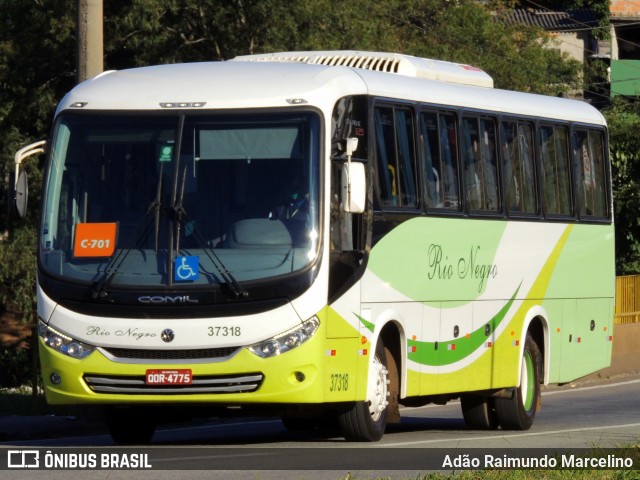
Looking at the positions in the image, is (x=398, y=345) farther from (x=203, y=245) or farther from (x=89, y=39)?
(x=89, y=39)

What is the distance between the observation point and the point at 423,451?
12.9 meters

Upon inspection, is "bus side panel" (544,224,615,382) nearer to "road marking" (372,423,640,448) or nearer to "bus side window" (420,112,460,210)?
"road marking" (372,423,640,448)

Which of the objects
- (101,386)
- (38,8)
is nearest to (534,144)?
(101,386)

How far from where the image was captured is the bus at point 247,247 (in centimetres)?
1228

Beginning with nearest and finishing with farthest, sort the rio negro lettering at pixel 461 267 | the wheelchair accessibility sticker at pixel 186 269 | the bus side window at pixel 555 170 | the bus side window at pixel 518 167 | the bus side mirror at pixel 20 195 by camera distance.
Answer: the wheelchair accessibility sticker at pixel 186 269 < the bus side mirror at pixel 20 195 < the rio negro lettering at pixel 461 267 < the bus side window at pixel 518 167 < the bus side window at pixel 555 170

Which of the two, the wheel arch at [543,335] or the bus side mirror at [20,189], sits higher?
the bus side mirror at [20,189]

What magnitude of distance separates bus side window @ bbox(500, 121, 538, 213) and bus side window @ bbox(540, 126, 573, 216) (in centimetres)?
32

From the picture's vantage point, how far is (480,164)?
1583cm

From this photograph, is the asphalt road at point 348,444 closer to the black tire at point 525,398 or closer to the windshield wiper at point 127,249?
the black tire at point 525,398

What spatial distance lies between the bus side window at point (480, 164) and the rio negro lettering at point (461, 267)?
51 cm

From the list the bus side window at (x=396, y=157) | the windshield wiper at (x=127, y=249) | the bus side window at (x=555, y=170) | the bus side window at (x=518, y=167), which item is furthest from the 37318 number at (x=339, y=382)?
the bus side window at (x=555, y=170)

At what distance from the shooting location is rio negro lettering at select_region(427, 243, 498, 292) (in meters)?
14.6

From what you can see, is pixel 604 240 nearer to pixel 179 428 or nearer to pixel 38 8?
pixel 179 428

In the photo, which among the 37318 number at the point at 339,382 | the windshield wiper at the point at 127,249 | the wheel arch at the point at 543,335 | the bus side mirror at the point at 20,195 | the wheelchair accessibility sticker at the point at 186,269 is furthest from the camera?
the wheel arch at the point at 543,335
